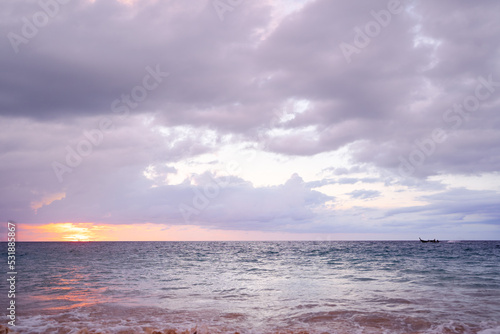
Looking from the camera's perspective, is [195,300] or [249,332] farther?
[195,300]

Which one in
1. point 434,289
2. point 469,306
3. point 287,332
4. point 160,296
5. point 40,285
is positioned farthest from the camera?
point 40,285

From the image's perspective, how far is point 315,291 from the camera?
2025 cm

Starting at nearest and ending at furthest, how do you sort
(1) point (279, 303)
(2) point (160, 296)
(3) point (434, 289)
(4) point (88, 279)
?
(1) point (279, 303), (2) point (160, 296), (3) point (434, 289), (4) point (88, 279)

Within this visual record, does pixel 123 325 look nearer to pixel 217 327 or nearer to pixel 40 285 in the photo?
pixel 217 327

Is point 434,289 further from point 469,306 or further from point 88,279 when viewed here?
point 88,279

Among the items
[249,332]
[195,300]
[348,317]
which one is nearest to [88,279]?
[195,300]

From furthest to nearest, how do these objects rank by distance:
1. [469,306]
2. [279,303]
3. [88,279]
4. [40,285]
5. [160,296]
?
[88,279] → [40,285] → [160,296] → [279,303] → [469,306]

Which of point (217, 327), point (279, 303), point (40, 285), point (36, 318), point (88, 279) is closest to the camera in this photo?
point (217, 327)

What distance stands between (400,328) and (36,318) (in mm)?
14863

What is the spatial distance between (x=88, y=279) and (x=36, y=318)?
14.5 meters

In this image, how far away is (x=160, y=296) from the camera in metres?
19.1

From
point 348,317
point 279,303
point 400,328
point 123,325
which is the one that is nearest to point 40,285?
point 123,325

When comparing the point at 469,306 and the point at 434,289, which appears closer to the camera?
the point at 469,306

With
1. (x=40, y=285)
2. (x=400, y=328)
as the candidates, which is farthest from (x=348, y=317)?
(x=40, y=285)
